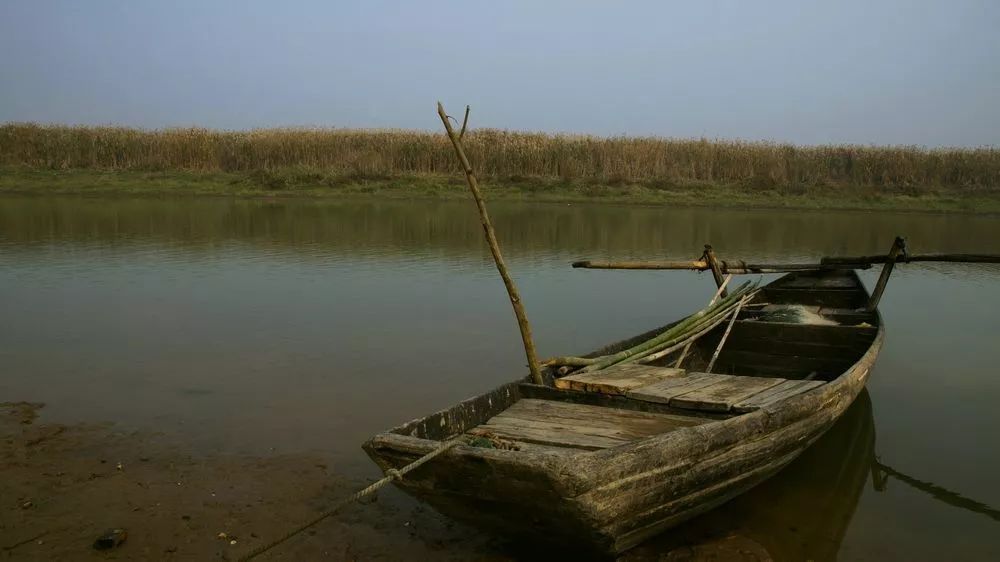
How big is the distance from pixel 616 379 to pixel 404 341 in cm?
323

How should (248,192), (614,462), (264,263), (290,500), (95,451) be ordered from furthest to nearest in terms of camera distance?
(248,192)
(264,263)
(95,451)
(290,500)
(614,462)

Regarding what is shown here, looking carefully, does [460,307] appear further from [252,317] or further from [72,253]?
[72,253]

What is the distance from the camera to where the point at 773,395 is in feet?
14.8

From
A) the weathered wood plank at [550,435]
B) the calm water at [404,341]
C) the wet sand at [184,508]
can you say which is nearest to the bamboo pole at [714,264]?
the calm water at [404,341]

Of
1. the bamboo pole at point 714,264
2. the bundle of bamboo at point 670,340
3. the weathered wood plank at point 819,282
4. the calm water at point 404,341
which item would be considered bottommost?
the calm water at point 404,341

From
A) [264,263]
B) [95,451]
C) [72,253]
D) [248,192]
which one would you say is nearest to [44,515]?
[95,451]

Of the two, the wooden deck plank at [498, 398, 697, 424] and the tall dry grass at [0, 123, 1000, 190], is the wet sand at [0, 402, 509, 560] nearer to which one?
the wooden deck plank at [498, 398, 697, 424]

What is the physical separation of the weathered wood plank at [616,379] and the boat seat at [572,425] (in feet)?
0.70

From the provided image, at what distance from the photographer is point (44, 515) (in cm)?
373

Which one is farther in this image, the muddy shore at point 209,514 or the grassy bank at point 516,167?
the grassy bank at point 516,167

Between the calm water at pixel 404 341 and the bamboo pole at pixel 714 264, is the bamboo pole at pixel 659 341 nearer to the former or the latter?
the bamboo pole at pixel 714 264

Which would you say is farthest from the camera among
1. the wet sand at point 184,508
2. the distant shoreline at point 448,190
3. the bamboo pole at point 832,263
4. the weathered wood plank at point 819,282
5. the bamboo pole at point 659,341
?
the distant shoreline at point 448,190

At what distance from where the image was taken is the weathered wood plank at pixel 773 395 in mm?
4078

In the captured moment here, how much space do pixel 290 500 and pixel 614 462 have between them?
185cm
